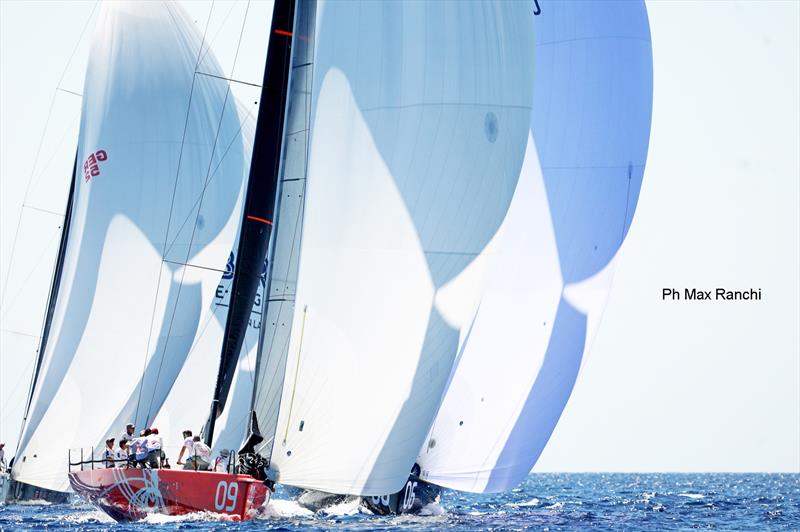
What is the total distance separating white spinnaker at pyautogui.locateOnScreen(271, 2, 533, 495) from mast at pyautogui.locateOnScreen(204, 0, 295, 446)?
2.58m

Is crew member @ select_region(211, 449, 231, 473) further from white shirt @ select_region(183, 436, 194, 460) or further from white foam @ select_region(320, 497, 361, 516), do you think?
white foam @ select_region(320, 497, 361, 516)

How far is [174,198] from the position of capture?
28.2 m

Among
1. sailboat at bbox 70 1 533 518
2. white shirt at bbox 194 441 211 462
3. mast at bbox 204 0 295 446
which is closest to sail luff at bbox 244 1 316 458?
sailboat at bbox 70 1 533 518

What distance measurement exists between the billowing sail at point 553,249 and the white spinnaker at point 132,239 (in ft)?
24.4

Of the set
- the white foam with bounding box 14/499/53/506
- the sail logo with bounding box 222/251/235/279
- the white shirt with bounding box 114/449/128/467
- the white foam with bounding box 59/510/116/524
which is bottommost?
the white foam with bounding box 14/499/53/506

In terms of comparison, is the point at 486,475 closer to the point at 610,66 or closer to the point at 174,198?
the point at 610,66

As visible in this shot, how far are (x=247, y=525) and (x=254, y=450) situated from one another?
4.53ft

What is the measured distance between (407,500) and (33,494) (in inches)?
360

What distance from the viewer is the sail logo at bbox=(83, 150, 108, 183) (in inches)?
1064

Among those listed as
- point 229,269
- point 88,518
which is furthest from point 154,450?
point 229,269

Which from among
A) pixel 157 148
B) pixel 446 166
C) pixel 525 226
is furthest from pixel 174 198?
pixel 446 166

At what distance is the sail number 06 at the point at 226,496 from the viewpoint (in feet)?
62.2

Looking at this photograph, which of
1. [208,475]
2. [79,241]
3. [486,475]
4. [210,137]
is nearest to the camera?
[208,475]

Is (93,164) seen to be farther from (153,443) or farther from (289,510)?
(153,443)
